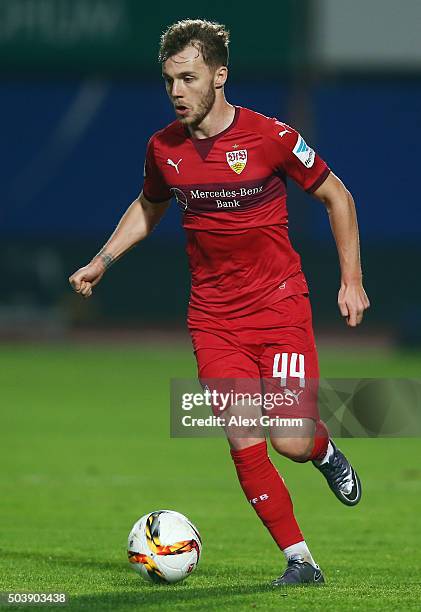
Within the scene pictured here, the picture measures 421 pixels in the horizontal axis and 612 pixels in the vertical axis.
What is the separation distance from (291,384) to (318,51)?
25964 millimetres

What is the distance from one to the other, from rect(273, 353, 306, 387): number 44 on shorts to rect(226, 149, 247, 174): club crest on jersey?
0.92 metres

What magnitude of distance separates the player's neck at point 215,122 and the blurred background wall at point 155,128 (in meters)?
23.6

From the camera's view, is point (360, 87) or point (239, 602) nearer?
point (239, 602)

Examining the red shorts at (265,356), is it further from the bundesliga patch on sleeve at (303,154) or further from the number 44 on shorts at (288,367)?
the bundesliga patch on sleeve at (303,154)

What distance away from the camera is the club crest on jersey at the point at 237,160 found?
719 centimetres

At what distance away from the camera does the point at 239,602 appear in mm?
6484

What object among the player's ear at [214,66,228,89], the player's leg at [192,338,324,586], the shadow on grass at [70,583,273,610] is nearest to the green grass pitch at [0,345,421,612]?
the shadow on grass at [70,583,273,610]

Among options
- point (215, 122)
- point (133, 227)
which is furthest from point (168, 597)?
point (215, 122)

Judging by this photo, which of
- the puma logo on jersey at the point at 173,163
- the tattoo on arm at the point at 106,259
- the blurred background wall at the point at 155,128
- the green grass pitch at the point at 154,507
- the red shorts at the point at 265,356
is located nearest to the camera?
the green grass pitch at the point at 154,507

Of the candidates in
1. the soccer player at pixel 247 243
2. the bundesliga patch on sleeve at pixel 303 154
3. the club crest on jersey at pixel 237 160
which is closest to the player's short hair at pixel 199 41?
the soccer player at pixel 247 243

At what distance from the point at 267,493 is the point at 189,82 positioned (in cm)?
200

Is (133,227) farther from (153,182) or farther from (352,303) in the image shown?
(352,303)

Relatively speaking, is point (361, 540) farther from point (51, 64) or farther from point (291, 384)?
point (51, 64)

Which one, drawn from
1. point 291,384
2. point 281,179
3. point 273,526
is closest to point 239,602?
point 273,526
